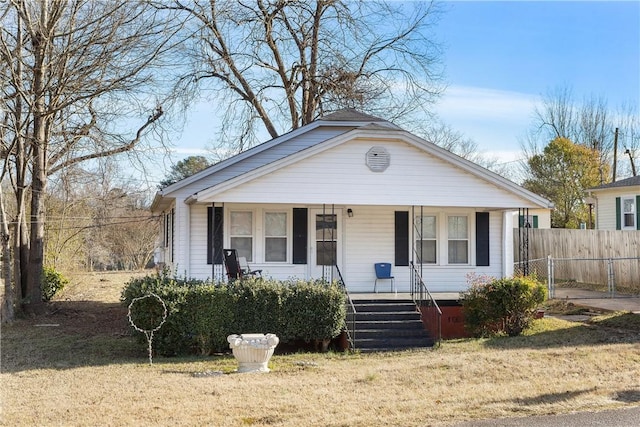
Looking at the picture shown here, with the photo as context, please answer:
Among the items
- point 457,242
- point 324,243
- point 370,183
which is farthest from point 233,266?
point 457,242

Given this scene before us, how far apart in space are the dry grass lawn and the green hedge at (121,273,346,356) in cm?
45

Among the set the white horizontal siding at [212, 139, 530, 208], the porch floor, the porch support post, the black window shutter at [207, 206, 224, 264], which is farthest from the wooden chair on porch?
the porch support post

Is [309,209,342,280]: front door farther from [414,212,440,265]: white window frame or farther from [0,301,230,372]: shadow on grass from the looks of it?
[0,301,230,372]: shadow on grass

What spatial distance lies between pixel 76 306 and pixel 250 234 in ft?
23.6

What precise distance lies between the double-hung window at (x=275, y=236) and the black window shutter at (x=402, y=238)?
9.06 ft

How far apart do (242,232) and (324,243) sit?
1987mm

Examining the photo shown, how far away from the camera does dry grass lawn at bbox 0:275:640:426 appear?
26.8 ft

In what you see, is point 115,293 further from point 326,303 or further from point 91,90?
point 326,303

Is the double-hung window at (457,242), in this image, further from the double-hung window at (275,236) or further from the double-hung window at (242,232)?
the double-hung window at (242,232)

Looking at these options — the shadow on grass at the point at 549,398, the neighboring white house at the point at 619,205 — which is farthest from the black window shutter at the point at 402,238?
the neighboring white house at the point at 619,205

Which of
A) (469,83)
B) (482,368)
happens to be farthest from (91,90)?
(482,368)

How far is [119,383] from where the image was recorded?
33.4 feet

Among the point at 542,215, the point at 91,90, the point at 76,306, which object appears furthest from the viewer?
the point at 542,215

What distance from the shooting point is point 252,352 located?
11.2m
